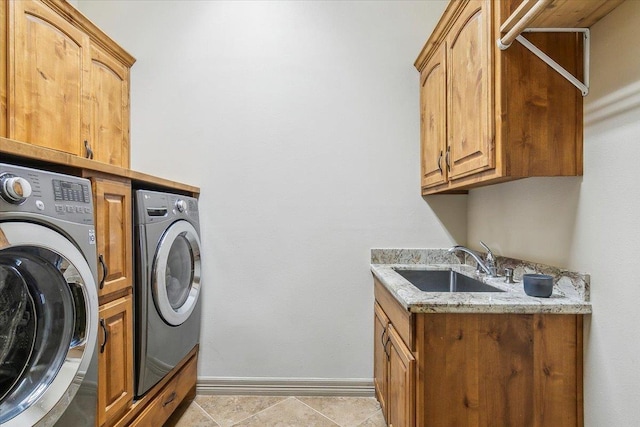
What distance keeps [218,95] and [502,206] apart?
1893mm

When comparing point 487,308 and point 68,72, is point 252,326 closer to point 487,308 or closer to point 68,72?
point 487,308

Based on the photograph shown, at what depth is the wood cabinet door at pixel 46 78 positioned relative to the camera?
1491 millimetres

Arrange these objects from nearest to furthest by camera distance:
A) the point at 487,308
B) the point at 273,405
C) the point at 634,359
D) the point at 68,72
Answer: the point at 634,359
the point at 487,308
the point at 68,72
the point at 273,405

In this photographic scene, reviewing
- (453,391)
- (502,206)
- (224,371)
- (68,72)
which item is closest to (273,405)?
(224,371)

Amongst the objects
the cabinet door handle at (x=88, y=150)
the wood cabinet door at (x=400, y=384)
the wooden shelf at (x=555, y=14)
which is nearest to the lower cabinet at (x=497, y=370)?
the wood cabinet door at (x=400, y=384)

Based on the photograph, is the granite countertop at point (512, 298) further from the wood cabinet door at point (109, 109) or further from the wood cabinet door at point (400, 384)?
the wood cabinet door at point (109, 109)

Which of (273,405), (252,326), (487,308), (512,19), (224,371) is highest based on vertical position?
(512,19)

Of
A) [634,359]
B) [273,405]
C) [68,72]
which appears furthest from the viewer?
[273,405]

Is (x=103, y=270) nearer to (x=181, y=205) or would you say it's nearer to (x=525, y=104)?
(x=181, y=205)

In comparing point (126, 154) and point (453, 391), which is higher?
point (126, 154)

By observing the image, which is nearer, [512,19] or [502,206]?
[512,19]

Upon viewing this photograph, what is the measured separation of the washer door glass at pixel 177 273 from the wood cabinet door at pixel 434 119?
147 centimetres

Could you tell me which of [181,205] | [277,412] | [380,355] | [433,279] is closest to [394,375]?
[380,355]

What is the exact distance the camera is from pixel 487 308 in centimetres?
121
